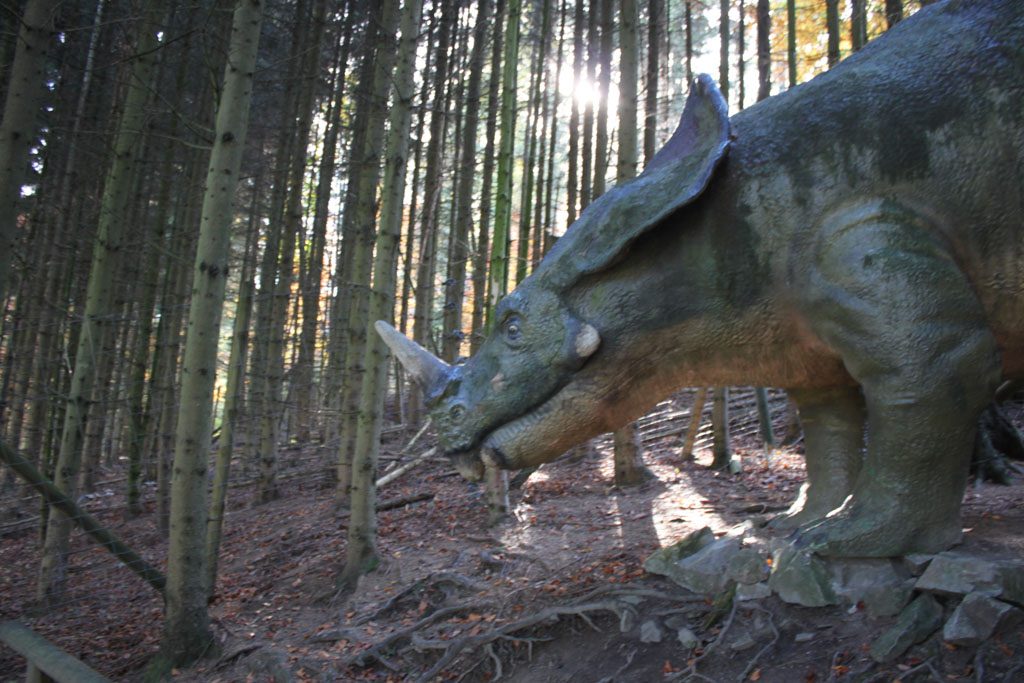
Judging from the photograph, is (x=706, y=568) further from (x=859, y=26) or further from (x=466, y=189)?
(x=466, y=189)

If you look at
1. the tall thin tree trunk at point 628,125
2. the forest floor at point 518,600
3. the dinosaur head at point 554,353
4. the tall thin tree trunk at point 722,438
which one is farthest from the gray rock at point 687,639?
the tall thin tree trunk at point 722,438

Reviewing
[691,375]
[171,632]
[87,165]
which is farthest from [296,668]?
[87,165]

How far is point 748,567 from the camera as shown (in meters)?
3.77

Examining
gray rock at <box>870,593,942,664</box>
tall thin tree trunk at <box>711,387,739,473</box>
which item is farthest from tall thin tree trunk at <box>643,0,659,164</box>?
gray rock at <box>870,593,942,664</box>

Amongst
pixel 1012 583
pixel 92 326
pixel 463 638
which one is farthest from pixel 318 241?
pixel 1012 583

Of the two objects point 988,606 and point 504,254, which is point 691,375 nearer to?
point 988,606

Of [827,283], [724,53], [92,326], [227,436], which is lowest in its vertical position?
[227,436]

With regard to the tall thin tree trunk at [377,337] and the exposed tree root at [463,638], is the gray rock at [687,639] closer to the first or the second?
the exposed tree root at [463,638]

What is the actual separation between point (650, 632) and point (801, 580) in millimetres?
802

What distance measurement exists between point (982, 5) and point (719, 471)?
5945 millimetres

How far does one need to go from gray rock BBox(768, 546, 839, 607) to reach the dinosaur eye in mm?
1570

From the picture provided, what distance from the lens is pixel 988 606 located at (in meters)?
3.00

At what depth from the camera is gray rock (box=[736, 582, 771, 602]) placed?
3627 mm

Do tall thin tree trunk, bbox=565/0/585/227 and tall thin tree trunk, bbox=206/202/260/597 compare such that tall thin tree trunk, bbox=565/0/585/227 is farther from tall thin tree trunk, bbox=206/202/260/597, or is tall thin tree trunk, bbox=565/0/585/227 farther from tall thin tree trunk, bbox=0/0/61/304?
tall thin tree trunk, bbox=0/0/61/304
